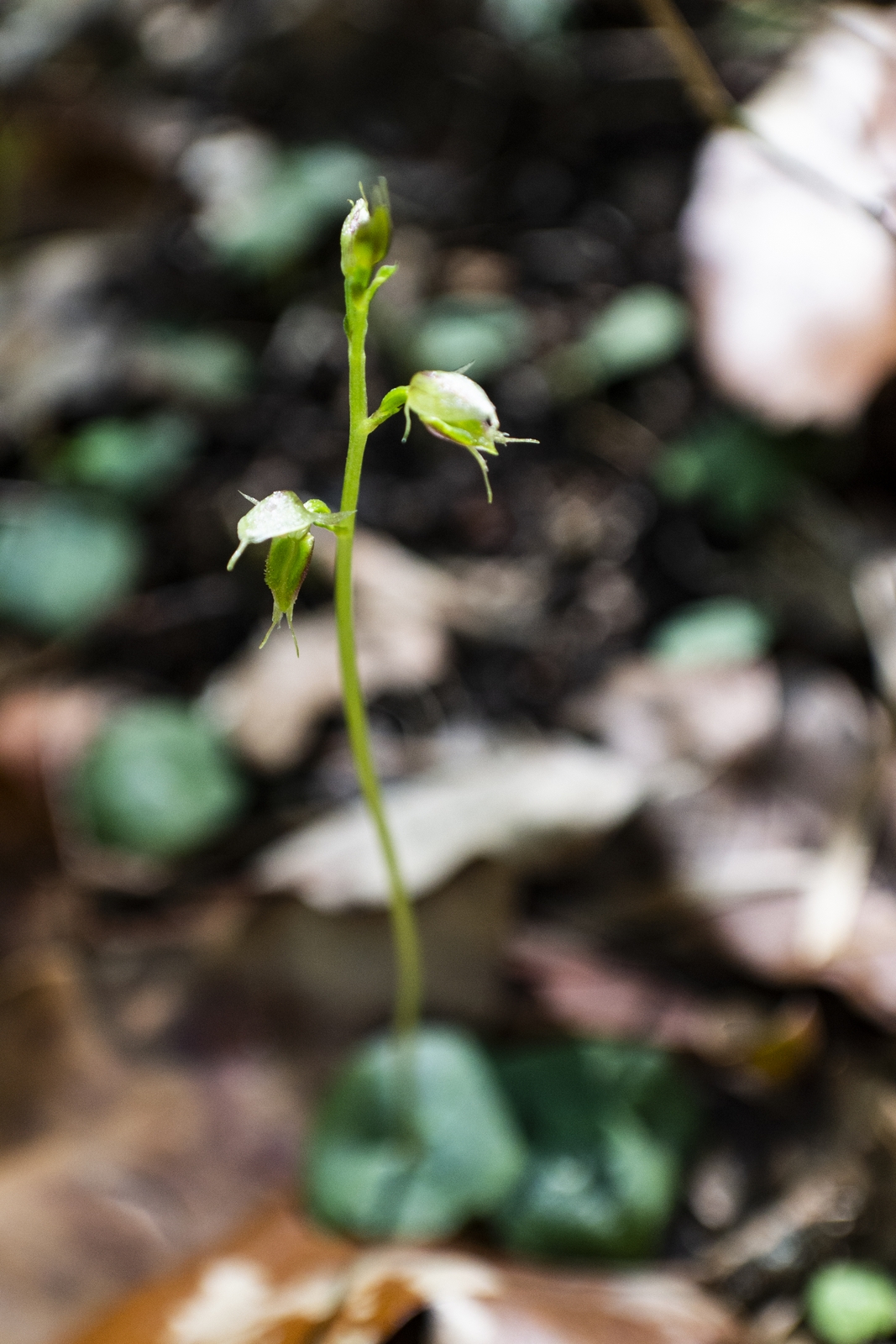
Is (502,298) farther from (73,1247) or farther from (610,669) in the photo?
(73,1247)

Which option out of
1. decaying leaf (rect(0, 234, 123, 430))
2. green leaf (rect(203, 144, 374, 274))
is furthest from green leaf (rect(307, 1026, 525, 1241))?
green leaf (rect(203, 144, 374, 274))

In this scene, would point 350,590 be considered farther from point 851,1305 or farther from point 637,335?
point 637,335

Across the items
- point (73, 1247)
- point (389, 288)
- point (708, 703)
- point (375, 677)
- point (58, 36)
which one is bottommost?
point (73, 1247)

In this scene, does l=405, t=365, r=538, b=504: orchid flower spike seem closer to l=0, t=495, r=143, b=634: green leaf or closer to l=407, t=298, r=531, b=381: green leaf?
l=0, t=495, r=143, b=634: green leaf

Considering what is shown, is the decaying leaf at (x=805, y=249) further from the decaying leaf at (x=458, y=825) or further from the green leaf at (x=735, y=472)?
the decaying leaf at (x=458, y=825)

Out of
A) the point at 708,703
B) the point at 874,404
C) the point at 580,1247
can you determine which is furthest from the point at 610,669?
the point at 580,1247

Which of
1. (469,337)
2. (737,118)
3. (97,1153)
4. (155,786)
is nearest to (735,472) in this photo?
(737,118)

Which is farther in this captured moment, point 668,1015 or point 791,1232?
point 668,1015
